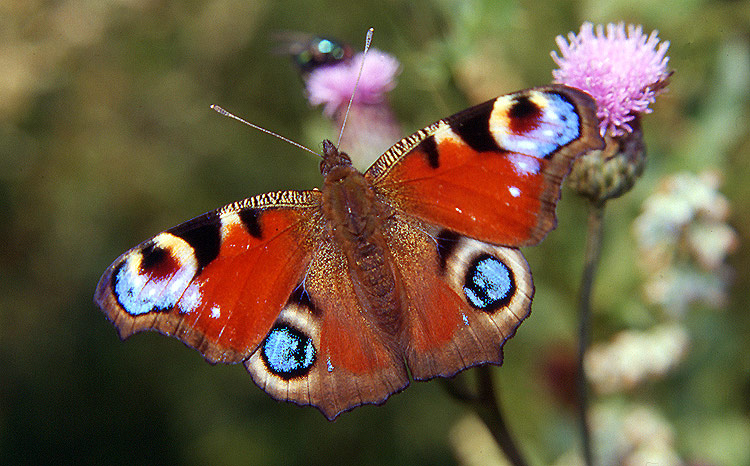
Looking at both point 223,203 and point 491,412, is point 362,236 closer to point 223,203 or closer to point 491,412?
point 491,412

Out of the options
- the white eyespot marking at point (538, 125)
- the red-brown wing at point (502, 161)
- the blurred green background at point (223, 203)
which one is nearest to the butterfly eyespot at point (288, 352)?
the red-brown wing at point (502, 161)

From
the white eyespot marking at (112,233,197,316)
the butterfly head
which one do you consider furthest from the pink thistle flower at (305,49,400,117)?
the white eyespot marking at (112,233,197,316)

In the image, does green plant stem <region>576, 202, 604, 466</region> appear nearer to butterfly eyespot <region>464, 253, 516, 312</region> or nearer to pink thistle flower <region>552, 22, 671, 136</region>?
pink thistle flower <region>552, 22, 671, 136</region>

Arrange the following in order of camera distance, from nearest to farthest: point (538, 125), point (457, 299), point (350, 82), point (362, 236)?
point (538, 125) → point (457, 299) → point (362, 236) → point (350, 82)

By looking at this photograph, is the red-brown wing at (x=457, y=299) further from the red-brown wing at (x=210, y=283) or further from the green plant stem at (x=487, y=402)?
the red-brown wing at (x=210, y=283)

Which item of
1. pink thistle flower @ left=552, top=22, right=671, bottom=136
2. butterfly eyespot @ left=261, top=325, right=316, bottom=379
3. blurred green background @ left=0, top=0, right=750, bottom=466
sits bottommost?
blurred green background @ left=0, top=0, right=750, bottom=466

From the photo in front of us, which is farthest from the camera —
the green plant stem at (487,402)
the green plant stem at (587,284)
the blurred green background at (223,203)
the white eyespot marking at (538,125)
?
the blurred green background at (223,203)

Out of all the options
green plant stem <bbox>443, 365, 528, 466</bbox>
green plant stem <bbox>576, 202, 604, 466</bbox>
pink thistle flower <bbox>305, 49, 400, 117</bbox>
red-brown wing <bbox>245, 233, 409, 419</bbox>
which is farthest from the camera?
pink thistle flower <bbox>305, 49, 400, 117</bbox>

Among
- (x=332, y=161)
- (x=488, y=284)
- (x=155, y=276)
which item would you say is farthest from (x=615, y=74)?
(x=155, y=276)
